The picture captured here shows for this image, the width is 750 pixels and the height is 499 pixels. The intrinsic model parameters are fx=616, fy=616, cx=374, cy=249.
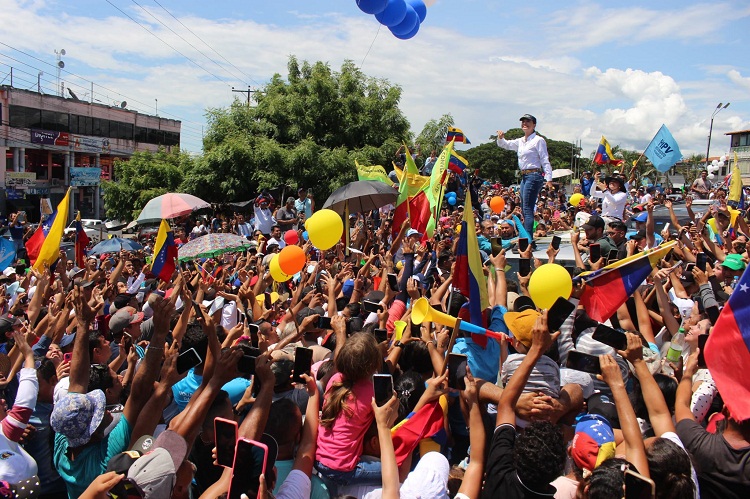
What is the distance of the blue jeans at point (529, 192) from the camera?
8.38 m

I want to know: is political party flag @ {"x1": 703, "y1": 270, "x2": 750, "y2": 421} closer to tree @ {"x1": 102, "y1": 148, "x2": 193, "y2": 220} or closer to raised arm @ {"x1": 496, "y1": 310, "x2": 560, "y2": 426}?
raised arm @ {"x1": 496, "y1": 310, "x2": 560, "y2": 426}

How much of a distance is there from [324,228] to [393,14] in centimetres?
280

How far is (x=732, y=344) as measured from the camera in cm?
312

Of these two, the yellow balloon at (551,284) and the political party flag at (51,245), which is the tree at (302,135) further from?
the yellow balloon at (551,284)

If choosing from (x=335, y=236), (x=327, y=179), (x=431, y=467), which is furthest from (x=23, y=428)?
(x=327, y=179)

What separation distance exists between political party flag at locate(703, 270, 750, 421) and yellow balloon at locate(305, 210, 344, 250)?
5.07 meters

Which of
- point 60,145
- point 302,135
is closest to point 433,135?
point 302,135

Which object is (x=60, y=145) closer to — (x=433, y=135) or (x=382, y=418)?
(x=433, y=135)

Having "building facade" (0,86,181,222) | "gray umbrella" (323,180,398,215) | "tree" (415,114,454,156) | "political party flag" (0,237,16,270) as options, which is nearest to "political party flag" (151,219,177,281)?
"political party flag" (0,237,16,270)

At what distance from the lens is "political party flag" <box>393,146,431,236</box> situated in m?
10.0

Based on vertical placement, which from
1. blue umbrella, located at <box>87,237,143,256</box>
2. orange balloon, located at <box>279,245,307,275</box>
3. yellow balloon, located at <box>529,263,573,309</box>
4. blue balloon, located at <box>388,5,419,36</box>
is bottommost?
blue umbrella, located at <box>87,237,143,256</box>

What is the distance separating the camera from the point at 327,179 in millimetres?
22969

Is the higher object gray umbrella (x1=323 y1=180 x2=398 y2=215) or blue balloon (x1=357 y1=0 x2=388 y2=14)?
blue balloon (x1=357 y1=0 x2=388 y2=14)

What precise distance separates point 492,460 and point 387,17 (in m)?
6.24
